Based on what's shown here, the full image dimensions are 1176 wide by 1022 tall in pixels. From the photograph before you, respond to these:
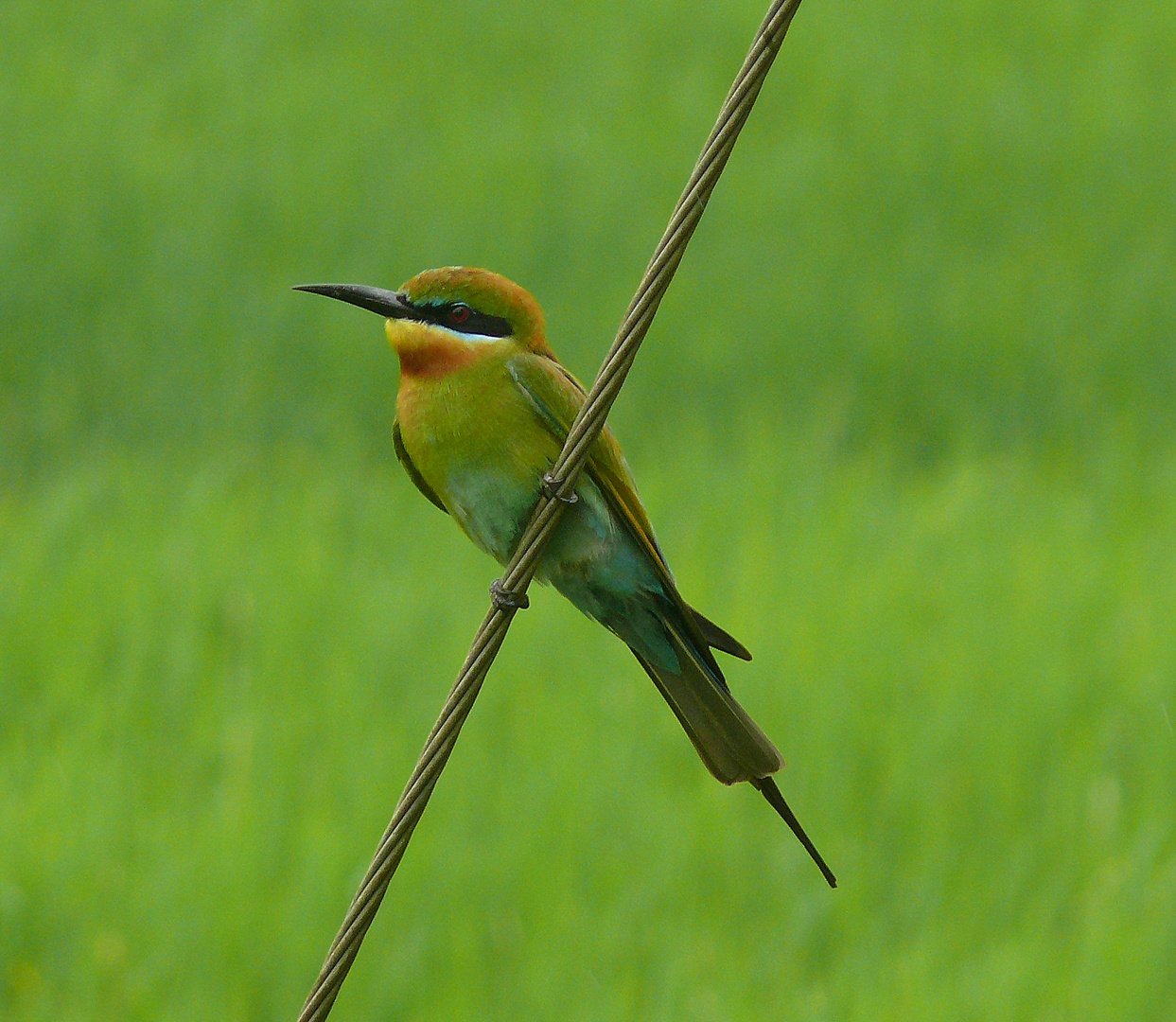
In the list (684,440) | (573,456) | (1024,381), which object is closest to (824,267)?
(1024,381)

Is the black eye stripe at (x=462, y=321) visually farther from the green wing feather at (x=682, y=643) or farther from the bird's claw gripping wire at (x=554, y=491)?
the bird's claw gripping wire at (x=554, y=491)

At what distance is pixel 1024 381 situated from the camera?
28.6 feet

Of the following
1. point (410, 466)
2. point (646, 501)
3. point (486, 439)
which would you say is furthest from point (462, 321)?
point (646, 501)

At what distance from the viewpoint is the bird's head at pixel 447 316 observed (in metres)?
2.40

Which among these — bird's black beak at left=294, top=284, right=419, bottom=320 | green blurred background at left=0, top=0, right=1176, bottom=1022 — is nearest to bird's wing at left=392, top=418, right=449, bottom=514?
bird's black beak at left=294, top=284, right=419, bottom=320

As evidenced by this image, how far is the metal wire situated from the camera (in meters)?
1.46

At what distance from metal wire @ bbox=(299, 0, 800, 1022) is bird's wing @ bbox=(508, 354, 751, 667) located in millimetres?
714

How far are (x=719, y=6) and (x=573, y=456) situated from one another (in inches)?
473

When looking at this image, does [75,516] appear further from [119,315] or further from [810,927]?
[810,927]

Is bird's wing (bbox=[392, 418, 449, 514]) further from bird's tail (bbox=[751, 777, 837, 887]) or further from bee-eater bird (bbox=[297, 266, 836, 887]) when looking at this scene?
bird's tail (bbox=[751, 777, 837, 887])

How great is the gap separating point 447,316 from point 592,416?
0.85m

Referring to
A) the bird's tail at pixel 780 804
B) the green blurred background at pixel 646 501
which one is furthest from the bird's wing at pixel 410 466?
the green blurred background at pixel 646 501

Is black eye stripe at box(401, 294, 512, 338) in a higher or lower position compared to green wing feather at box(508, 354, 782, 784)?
higher

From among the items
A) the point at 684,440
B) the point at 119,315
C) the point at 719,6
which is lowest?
the point at 119,315
